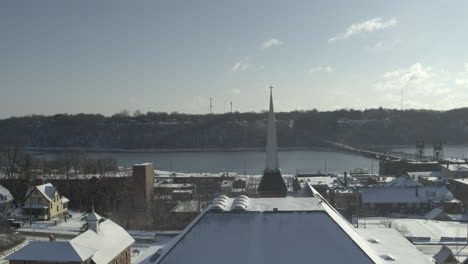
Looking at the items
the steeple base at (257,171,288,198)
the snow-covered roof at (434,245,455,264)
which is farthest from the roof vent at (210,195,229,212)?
the snow-covered roof at (434,245,455,264)

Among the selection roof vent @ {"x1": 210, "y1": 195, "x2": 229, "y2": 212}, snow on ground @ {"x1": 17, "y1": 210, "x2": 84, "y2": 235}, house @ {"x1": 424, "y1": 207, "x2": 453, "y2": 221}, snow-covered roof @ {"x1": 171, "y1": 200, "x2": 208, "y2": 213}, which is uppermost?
roof vent @ {"x1": 210, "y1": 195, "x2": 229, "y2": 212}

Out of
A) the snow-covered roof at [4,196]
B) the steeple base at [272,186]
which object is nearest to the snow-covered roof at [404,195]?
the steeple base at [272,186]

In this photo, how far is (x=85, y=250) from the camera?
61.1 feet

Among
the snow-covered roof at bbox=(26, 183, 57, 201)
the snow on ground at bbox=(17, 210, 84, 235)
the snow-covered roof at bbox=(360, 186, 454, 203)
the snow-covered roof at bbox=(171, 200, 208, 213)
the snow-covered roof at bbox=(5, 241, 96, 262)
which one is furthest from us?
the snow-covered roof at bbox=(360, 186, 454, 203)

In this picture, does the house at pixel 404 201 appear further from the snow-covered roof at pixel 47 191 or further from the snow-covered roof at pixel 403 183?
the snow-covered roof at pixel 47 191

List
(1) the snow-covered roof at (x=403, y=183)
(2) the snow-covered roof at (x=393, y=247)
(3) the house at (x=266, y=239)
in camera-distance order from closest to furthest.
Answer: (3) the house at (x=266, y=239) < (2) the snow-covered roof at (x=393, y=247) < (1) the snow-covered roof at (x=403, y=183)

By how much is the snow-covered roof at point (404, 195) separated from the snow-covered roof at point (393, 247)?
2575 cm

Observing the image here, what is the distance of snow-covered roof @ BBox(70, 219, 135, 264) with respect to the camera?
63.2 feet

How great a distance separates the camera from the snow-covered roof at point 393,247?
15.4 m

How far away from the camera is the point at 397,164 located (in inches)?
2790

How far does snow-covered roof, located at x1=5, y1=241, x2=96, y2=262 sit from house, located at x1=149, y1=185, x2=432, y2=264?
6.85 metres

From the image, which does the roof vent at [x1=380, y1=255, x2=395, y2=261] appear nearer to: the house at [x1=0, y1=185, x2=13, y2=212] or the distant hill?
the house at [x1=0, y1=185, x2=13, y2=212]

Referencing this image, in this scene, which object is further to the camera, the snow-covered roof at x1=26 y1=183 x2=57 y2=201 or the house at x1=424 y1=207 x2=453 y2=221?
the house at x1=424 y1=207 x2=453 y2=221

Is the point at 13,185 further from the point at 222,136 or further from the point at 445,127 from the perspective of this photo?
the point at 445,127
